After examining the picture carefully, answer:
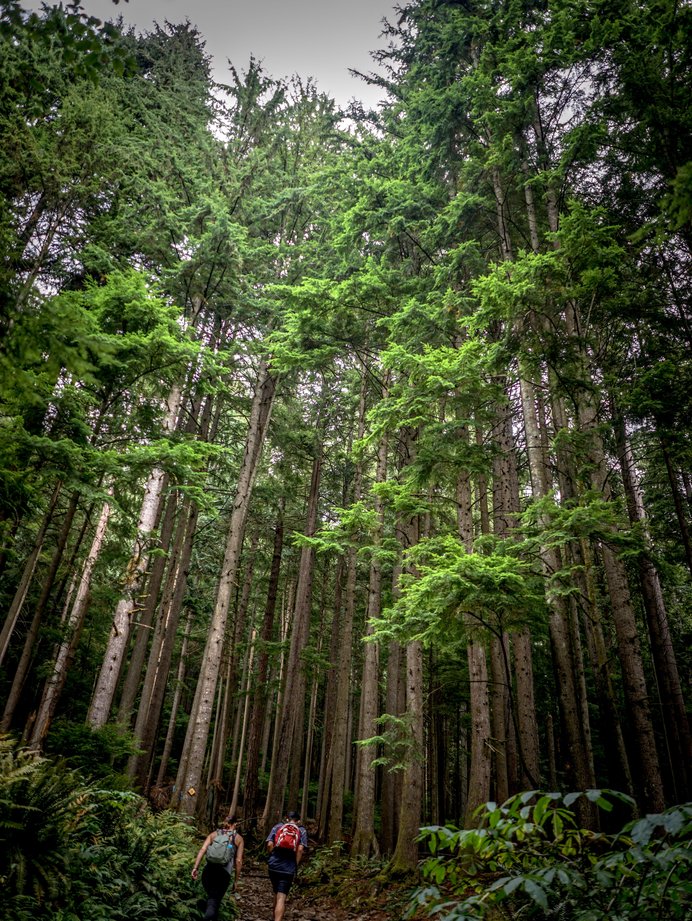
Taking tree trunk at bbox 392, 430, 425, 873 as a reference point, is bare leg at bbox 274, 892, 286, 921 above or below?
below

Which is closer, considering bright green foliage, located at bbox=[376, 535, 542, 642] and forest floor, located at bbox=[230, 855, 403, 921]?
bright green foliage, located at bbox=[376, 535, 542, 642]

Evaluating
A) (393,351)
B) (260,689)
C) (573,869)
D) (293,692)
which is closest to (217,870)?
(573,869)

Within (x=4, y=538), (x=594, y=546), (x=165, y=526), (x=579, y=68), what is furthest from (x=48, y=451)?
(x=594, y=546)

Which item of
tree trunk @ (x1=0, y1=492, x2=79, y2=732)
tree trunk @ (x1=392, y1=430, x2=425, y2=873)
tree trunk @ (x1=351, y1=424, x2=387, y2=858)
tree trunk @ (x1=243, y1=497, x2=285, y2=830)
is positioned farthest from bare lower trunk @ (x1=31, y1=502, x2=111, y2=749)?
tree trunk @ (x1=243, y1=497, x2=285, y2=830)

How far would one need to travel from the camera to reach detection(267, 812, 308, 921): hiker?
7680mm

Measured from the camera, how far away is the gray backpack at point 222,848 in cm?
672

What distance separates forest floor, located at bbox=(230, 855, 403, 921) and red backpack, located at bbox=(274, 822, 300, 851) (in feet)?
5.69

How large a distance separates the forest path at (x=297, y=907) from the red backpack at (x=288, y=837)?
5.51 feet

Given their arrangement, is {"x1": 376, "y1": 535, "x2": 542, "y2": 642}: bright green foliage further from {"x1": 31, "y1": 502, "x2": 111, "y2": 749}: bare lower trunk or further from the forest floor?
{"x1": 31, "y1": 502, "x2": 111, "y2": 749}: bare lower trunk

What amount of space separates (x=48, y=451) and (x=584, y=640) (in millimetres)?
21227

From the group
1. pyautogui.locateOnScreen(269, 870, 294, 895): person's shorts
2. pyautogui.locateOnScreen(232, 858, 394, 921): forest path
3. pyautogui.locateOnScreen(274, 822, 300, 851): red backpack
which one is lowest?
pyautogui.locateOnScreen(232, 858, 394, 921): forest path

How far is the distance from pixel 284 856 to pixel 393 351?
930cm

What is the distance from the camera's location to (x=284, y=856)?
7.90 metres

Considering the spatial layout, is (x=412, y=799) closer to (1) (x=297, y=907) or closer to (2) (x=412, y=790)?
(2) (x=412, y=790)
